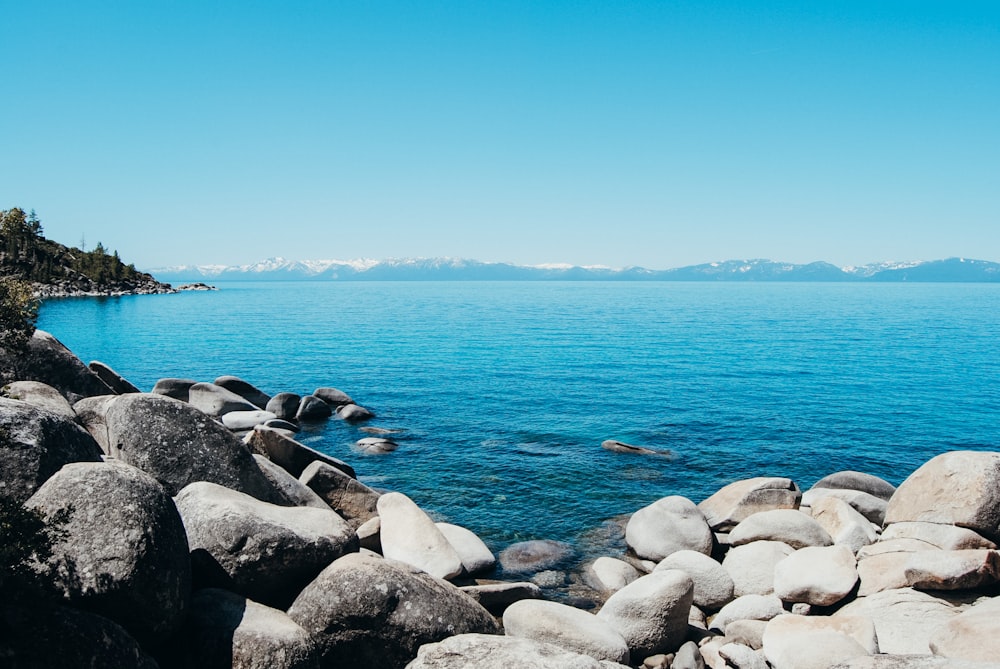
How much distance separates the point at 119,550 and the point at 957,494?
68.3 feet

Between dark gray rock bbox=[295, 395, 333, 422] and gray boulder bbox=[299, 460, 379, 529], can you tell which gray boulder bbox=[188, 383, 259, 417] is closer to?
dark gray rock bbox=[295, 395, 333, 422]

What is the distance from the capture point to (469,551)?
1892cm

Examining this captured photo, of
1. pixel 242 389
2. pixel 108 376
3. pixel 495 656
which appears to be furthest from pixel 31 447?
pixel 242 389

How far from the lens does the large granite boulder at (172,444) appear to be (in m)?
14.7

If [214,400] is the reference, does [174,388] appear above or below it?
above

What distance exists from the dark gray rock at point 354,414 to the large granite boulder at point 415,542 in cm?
1967

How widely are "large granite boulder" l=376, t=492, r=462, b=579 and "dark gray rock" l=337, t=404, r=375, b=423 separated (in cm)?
1967

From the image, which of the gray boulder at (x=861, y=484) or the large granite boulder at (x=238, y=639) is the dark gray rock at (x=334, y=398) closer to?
the gray boulder at (x=861, y=484)

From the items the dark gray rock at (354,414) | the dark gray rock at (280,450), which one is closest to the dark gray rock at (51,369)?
the dark gray rock at (280,450)

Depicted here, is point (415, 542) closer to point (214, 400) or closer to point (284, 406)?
point (214, 400)

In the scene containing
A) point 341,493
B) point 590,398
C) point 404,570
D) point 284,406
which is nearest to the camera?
point 404,570

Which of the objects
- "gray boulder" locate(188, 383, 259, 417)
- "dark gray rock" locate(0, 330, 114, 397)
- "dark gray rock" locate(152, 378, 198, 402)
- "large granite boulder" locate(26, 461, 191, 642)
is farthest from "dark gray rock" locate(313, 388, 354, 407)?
"large granite boulder" locate(26, 461, 191, 642)

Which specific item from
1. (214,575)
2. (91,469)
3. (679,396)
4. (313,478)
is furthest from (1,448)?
(679,396)

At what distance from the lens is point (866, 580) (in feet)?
51.1
